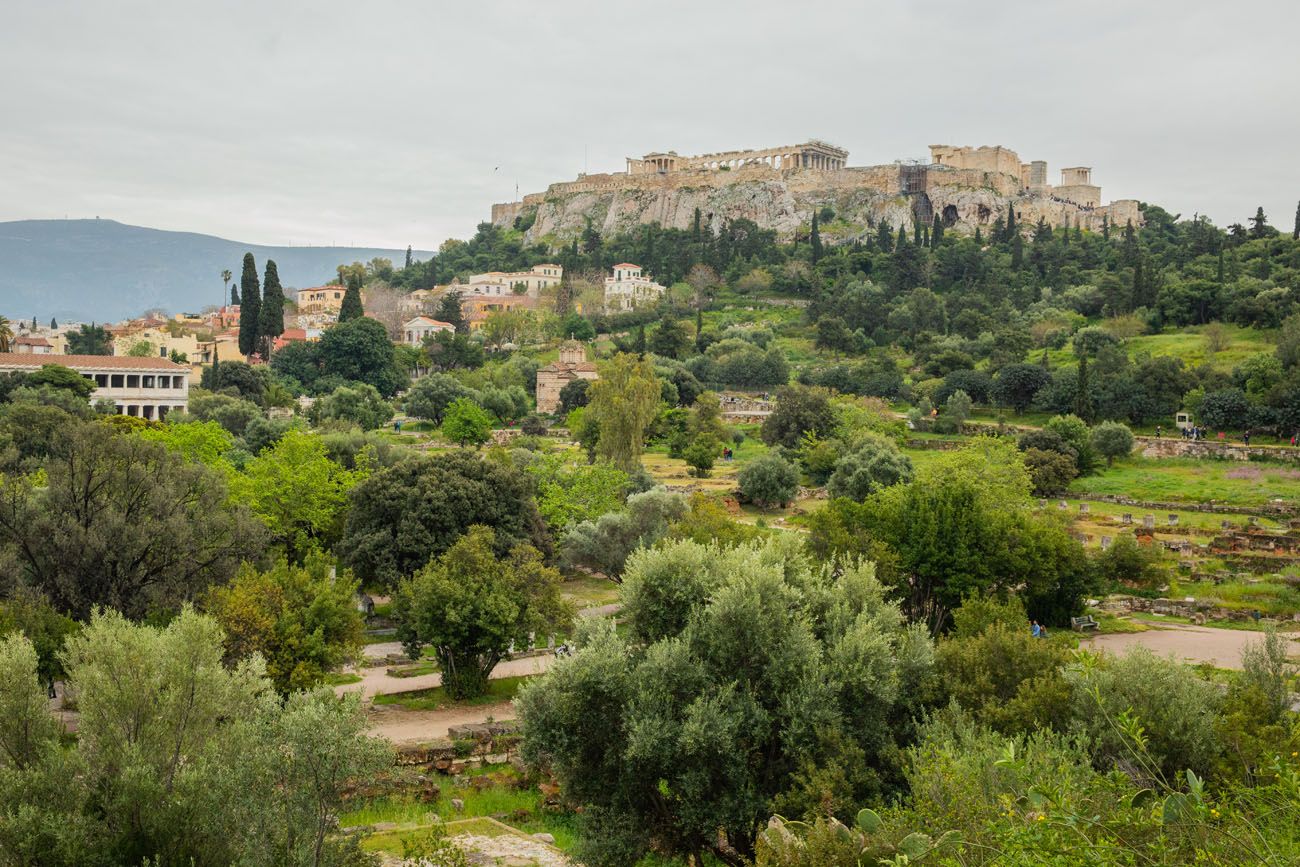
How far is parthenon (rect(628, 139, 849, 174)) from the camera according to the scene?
452ft

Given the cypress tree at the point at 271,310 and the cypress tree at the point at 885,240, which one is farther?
the cypress tree at the point at 885,240

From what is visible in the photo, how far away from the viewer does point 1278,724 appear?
15.0m

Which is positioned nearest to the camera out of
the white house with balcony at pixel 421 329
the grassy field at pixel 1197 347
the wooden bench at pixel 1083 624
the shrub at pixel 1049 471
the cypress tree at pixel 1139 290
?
the wooden bench at pixel 1083 624

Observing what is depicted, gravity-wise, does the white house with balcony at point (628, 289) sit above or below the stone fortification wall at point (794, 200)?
below

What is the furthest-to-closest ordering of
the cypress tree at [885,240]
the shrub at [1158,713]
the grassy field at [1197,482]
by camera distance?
1. the cypress tree at [885,240]
2. the grassy field at [1197,482]
3. the shrub at [1158,713]

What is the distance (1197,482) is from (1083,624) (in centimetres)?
2127

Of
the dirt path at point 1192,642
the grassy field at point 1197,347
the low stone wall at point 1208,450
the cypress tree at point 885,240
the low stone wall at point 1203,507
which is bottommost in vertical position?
the dirt path at point 1192,642

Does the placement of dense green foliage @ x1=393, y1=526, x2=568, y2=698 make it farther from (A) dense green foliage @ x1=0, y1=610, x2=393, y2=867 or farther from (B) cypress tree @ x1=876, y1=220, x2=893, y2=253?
(B) cypress tree @ x1=876, y1=220, x2=893, y2=253

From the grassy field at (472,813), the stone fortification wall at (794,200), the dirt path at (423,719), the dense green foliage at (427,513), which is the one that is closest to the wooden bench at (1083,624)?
the dense green foliage at (427,513)

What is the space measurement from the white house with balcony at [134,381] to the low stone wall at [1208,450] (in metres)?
50.7

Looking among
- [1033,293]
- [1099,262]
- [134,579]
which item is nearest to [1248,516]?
[134,579]

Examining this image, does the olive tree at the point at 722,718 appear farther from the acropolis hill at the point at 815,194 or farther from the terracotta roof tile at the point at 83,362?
the acropolis hill at the point at 815,194

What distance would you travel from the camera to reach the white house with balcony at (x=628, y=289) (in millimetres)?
102438

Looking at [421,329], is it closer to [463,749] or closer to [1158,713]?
[463,749]
